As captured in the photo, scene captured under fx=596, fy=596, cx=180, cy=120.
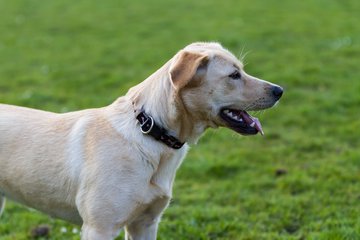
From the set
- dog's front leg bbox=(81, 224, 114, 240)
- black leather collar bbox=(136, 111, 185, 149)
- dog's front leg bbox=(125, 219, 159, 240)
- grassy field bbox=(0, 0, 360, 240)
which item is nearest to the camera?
dog's front leg bbox=(81, 224, 114, 240)

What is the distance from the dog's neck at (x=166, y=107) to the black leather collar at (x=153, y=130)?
0.10 feet

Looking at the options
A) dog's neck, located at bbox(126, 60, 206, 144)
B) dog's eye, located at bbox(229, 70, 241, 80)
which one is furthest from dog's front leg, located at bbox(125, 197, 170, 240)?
dog's eye, located at bbox(229, 70, 241, 80)

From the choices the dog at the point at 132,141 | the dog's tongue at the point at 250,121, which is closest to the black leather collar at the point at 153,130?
the dog at the point at 132,141

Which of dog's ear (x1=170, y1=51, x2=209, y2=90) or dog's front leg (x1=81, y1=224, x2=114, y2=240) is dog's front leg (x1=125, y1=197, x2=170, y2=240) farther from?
dog's ear (x1=170, y1=51, x2=209, y2=90)

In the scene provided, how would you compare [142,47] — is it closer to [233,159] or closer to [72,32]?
[72,32]

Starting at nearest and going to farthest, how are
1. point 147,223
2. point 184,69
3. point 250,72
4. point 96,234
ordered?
point 184,69 < point 96,234 < point 147,223 < point 250,72

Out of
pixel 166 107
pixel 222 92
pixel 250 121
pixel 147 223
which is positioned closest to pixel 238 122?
pixel 250 121

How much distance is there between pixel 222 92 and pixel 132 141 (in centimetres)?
80

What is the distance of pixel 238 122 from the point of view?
471cm

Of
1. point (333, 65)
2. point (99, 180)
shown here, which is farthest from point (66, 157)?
point (333, 65)

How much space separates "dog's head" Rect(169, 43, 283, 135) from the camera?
4582 mm

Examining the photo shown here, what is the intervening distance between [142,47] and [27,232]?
8.43 metres

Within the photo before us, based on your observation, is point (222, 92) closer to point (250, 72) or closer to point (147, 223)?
point (147, 223)

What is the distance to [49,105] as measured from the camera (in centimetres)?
1022
